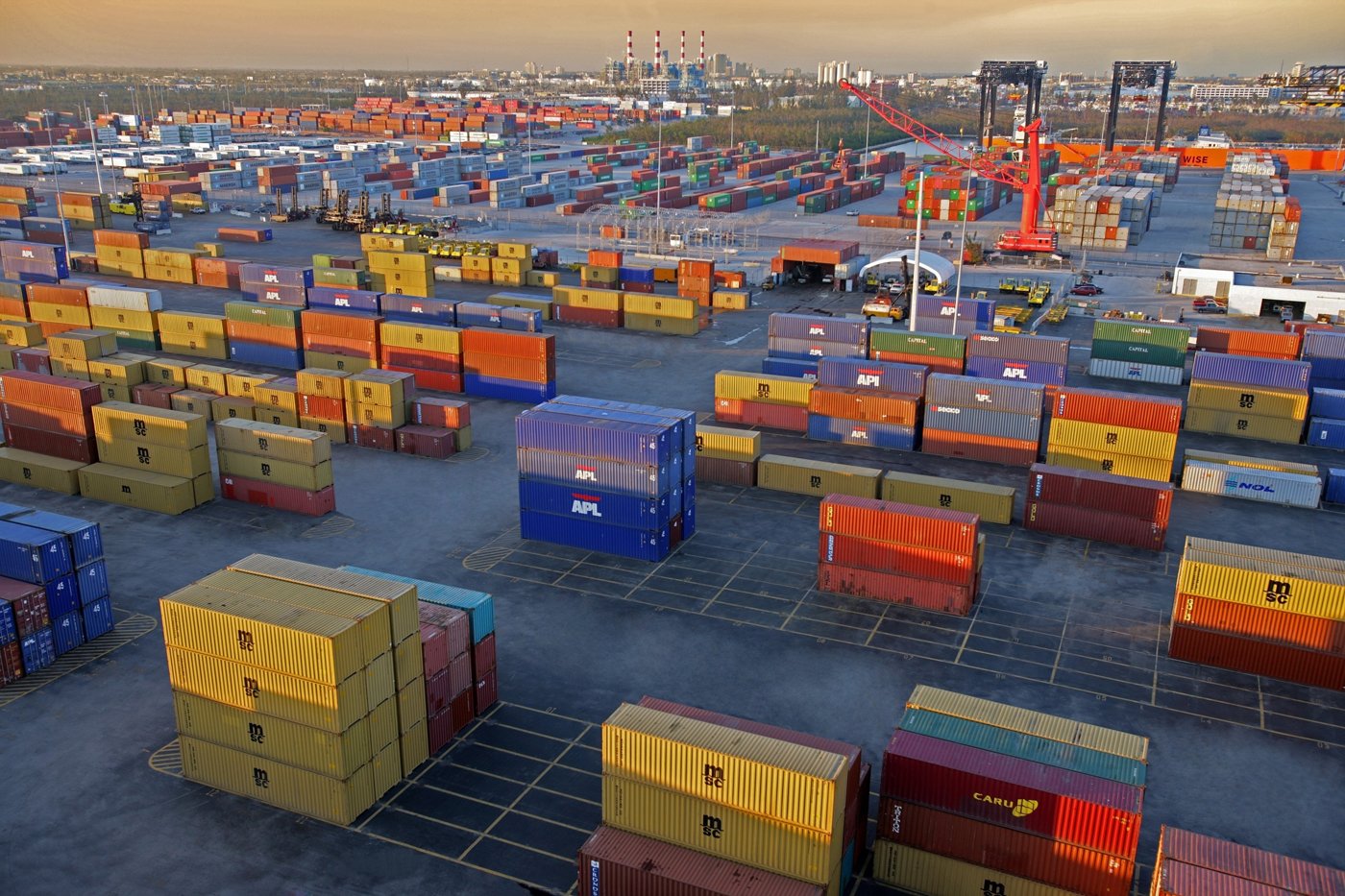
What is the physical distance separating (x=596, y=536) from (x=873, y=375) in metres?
23.3

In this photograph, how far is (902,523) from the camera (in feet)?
142

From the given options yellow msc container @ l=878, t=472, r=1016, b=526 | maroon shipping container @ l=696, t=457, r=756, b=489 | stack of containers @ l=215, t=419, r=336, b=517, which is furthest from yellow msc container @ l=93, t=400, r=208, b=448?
yellow msc container @ l=878, t=472, r=1016, b=526

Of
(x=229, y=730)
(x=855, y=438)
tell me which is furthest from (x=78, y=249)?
(x=229, y=730)

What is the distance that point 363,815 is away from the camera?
3059 centimetres

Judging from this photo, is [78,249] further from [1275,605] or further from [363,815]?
[1275,605]

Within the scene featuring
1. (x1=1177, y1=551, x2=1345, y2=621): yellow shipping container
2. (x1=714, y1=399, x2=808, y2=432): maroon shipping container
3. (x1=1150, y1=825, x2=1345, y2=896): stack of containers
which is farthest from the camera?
(x1=714, y1=399, x2=808, y2=432): maroon shipping container

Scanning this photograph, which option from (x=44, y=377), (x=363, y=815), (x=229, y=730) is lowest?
(x=363, y=815)

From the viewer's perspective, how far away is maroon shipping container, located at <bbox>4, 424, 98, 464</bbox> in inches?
2172

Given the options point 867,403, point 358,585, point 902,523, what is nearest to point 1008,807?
point 902,523

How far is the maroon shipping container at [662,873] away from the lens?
990 inches

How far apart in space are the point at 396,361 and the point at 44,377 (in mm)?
22885

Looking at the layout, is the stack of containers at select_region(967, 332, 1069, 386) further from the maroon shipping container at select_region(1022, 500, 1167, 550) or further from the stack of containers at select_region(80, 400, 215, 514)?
the stack of containers at select_region(80, 400, 215, 514)

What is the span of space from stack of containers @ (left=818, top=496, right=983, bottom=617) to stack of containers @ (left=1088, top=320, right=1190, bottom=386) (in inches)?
1572

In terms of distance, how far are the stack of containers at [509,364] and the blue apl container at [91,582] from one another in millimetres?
34130
